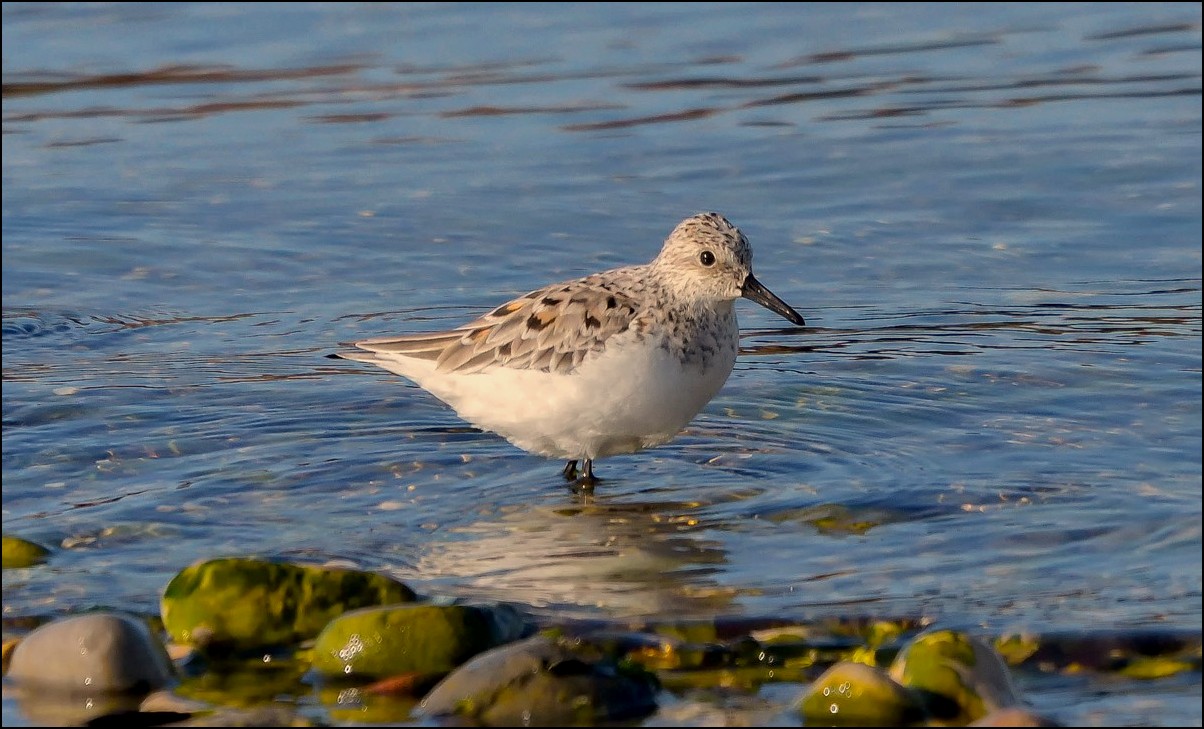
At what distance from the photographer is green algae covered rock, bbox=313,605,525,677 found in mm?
5598

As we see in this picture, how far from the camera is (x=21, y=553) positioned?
22.0ft

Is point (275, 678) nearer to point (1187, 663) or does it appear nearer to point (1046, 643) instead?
point (1046, 643)

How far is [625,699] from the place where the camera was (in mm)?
5348

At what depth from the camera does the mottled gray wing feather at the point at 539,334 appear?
24.8 feet

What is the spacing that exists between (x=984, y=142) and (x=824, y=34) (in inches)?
171

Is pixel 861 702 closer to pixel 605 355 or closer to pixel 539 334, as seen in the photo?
pixel 605 355

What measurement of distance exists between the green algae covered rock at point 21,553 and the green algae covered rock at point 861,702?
10.4 feet

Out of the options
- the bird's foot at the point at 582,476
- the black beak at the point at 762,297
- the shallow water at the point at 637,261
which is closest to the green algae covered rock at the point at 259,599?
the shallow water at the point at 637,261

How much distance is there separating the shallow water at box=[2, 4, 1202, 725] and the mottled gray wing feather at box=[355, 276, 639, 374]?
0.53 meters

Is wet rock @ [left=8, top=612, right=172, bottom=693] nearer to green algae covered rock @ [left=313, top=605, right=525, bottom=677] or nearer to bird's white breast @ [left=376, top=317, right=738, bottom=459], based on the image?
green algae covered rock @ [left=313, top=605, right=525, bottom=677]

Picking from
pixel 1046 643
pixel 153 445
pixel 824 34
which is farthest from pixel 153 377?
pixel 824 34

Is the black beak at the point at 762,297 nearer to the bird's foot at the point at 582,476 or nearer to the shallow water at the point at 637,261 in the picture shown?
the shallow water at the point at 637,261

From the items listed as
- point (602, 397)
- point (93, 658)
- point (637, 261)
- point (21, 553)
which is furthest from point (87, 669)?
point (637, 261)

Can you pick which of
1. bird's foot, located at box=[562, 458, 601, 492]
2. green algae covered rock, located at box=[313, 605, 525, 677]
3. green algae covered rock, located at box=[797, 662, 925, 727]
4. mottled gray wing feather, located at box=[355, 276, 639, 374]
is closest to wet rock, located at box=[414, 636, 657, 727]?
green algae covered rock, located at box=[313, 605, 525, 677]
